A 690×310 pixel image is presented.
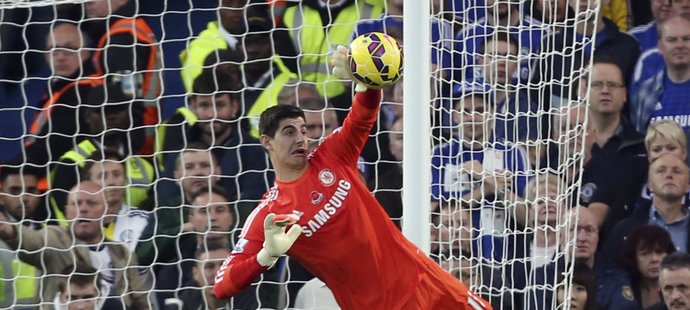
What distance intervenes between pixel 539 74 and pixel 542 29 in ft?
1.12

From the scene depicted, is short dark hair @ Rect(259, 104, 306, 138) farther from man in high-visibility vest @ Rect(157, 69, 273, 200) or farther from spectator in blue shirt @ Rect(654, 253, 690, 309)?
spectator in blue shirt @ Rect(654, 253, 690, 309)

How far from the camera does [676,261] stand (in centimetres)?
640

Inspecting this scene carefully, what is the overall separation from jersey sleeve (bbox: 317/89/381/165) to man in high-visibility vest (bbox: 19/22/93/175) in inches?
81.1

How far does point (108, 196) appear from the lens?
6.55 m

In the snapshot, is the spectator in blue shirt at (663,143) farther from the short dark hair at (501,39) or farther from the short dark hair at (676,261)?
the short dark hair at (501,39)

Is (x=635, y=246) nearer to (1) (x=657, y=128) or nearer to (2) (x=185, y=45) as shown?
(1) (x=657, y=128)

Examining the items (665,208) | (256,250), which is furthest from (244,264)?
(665,208)

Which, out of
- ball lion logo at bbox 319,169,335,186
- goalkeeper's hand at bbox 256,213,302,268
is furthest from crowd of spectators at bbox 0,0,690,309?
goalkeeper's hand at bbox 256,213,302,268

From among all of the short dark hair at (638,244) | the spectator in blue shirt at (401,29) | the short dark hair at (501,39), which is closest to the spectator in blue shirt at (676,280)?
the short dark hair at (638,244)

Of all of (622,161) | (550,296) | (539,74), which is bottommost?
(550,296)

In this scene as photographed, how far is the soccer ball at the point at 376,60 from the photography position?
4758 mm

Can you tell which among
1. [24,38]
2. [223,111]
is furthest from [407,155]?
[24,38]

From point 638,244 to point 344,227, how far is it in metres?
2.03

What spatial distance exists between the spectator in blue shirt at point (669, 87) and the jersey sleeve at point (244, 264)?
242 cm
